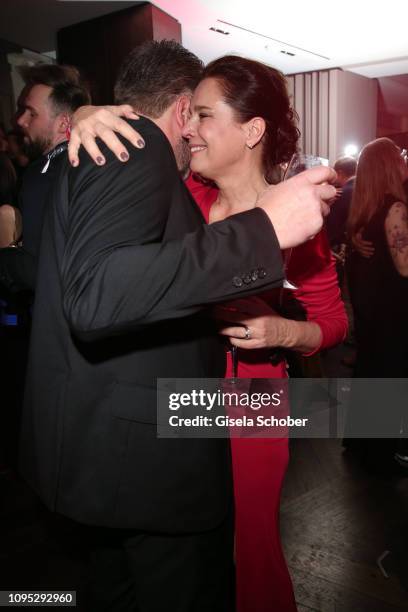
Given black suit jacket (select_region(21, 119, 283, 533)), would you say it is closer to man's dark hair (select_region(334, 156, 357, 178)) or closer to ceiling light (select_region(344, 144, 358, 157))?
man's dark hair (select_region(334, 156, 357, 178))

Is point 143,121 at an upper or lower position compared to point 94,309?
upper

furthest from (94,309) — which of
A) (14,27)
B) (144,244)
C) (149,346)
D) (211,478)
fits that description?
(14,27)

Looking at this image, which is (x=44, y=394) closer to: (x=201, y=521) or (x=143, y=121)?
(x=201, y=521)

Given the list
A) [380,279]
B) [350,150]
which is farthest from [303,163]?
[350,150]

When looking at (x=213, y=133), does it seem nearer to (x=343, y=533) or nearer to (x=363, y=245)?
(x=363, y=245)

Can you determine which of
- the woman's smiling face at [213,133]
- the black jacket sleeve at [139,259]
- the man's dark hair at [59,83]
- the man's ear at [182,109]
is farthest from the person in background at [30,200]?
the black jacket sleeve at [139,259]

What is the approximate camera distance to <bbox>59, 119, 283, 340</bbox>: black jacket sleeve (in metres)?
0.77

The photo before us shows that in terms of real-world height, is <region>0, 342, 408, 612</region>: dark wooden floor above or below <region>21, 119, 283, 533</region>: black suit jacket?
below

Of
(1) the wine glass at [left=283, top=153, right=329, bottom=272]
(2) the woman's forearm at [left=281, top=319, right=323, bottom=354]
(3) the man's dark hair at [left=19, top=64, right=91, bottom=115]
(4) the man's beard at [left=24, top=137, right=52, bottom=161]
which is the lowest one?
(2) the woman's forearm at [left=281, top=319, right=323, bottom=354]

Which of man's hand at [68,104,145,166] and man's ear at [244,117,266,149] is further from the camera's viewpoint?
man's ear at [244,117,266,149]

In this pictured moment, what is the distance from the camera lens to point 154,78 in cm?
134

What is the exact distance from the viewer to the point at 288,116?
175cm

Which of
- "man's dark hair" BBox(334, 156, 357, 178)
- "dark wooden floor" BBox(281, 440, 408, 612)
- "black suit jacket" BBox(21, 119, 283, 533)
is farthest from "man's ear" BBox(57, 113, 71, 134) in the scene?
"man's dark hair" BBox(334, 156, 357, 178)

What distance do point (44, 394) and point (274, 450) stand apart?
0.81 metres
